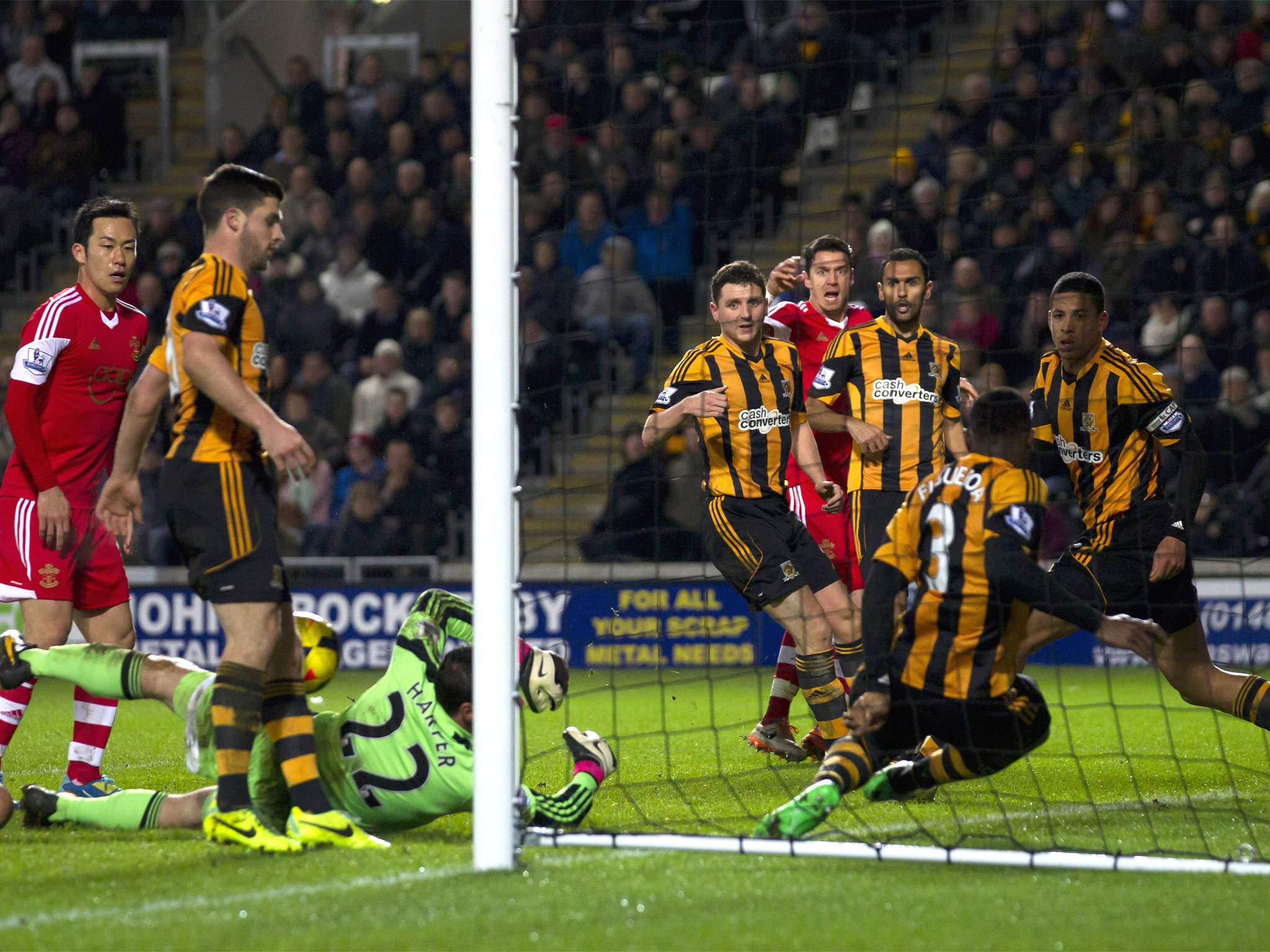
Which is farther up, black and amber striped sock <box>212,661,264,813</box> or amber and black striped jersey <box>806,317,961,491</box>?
amber and black striped jersey <box>806,317,961,491</box>

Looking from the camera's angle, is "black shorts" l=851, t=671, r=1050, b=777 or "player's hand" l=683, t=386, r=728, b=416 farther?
"player's hand" l=683, t=386, r=728, b=416

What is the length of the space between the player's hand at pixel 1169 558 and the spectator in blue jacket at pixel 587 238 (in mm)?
5006

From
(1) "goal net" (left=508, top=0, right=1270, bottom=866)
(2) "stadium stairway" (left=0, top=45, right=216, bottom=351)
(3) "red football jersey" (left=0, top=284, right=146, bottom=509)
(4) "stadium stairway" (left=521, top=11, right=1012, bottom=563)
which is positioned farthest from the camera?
(2) "stadium stairway" (left=0, top=45, right=216, bottom=351)

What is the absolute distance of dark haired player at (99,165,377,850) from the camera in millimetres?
4320

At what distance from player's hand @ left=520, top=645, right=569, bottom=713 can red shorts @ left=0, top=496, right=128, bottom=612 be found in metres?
1.70

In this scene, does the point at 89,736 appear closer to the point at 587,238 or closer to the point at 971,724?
the point at 971,724

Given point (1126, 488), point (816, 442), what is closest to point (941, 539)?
point (1126, 488)

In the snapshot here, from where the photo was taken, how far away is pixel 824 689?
19.4ft

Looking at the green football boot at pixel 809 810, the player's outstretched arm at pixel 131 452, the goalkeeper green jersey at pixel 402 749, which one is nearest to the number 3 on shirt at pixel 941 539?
the green football boot at pixel 809 810

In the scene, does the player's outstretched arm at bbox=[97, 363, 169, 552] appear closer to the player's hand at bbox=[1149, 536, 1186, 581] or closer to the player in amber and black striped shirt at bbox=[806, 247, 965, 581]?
the player in amber and black striped shirt at bbox=[806, 247, 965, 581]

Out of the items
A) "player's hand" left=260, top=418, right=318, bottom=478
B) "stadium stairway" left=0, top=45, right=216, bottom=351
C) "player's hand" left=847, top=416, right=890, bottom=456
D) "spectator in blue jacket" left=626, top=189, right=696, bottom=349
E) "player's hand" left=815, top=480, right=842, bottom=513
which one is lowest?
"player's hand" left=815, top=480, right=842, bottom=513

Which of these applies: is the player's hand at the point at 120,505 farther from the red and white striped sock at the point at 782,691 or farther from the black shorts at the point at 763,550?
the red and white striped sock at the point at 782,691

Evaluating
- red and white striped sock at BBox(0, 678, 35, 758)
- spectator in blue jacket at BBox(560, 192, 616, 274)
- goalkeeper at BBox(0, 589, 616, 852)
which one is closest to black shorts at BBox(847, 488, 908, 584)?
goalkeeper at BBox(0, 589, 616, 852)

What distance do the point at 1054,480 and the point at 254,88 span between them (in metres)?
10.3
